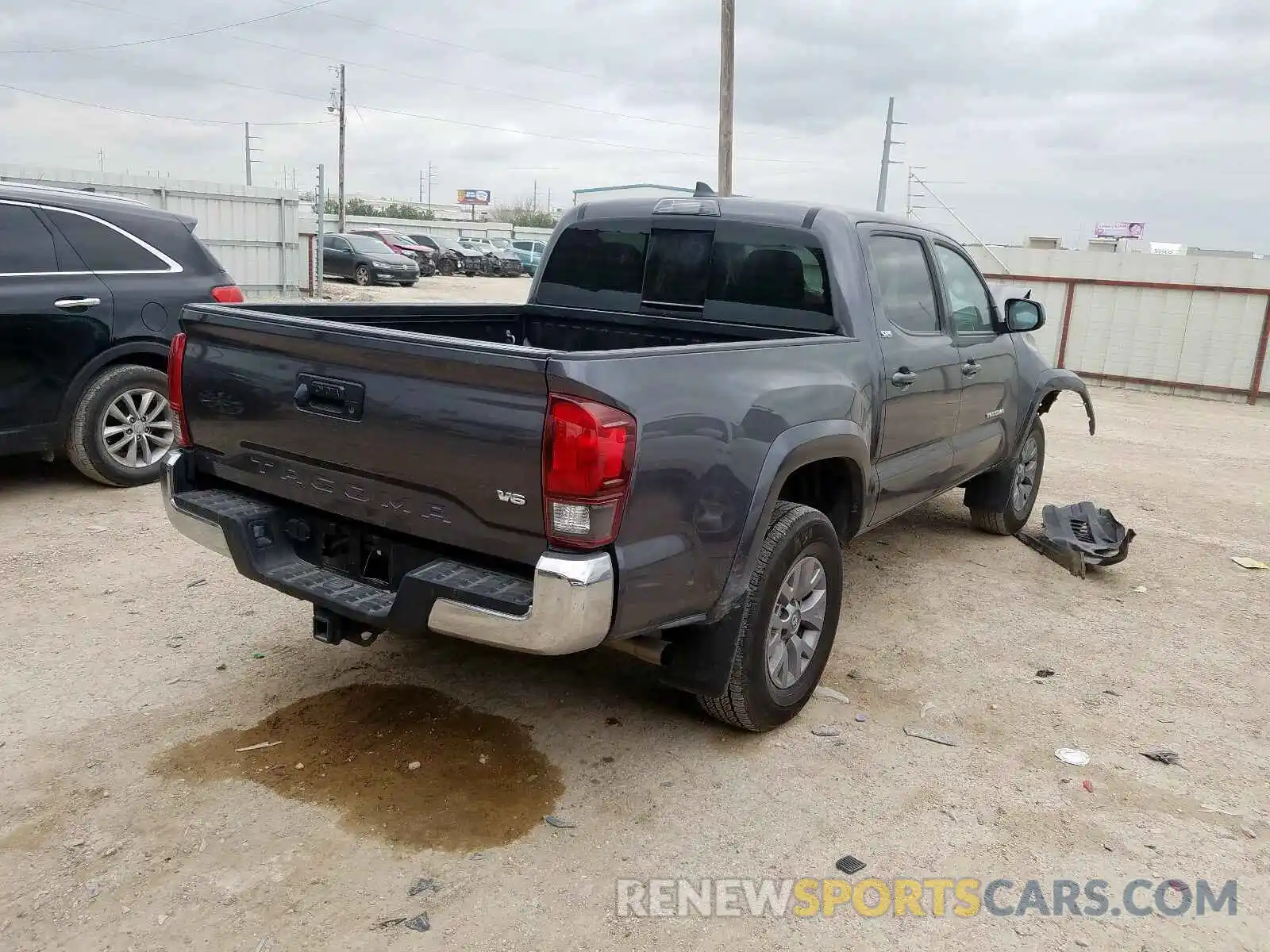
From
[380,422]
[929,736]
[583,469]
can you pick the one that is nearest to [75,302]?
[380,422]

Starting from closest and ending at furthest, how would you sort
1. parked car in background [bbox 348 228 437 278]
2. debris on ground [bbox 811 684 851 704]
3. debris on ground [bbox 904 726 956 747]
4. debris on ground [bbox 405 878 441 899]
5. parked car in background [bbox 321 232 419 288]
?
debris on ground [bbox 405 878 441 899] < debris on ground [bbox 904 726 956 747] < debris on ground [bbox 811 684 851 704] < parked car in background [bbox 321 232 419 288] < parked car in background [bbox 348 228 437 278]

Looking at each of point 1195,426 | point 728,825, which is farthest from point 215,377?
point 1195,426

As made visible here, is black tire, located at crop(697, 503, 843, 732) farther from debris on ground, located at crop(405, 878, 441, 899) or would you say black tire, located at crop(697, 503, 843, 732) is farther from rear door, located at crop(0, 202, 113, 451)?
rear door, located at crop(0, 202, 113, 451)

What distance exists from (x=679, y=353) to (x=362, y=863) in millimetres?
1741

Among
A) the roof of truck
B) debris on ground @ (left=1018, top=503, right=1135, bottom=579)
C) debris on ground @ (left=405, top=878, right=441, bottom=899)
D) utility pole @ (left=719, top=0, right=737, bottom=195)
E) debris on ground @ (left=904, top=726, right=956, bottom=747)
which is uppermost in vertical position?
utility pole @ (left=719, top=0, right=737, bottom=195)

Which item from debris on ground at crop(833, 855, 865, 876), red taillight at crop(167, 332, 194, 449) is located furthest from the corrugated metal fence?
debris on ground at crop(833, 855, 865, 876)

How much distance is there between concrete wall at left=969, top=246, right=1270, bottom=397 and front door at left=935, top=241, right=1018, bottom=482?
10.3 metres

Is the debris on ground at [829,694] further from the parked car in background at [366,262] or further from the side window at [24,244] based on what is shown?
the parked car in background at [366,262]

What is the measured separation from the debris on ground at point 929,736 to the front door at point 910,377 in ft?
3.11

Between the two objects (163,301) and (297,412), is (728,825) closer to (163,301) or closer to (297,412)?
(297,412)

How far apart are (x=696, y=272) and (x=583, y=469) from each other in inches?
83.3

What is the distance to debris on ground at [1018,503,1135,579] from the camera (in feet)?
19.1

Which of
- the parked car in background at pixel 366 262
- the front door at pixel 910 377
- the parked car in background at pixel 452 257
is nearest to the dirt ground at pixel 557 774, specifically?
the front door at pixel 910 377

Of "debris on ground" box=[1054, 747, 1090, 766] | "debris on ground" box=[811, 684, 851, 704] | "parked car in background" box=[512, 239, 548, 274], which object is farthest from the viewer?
"parked car in background" box=[512, 239, 548, 274]
